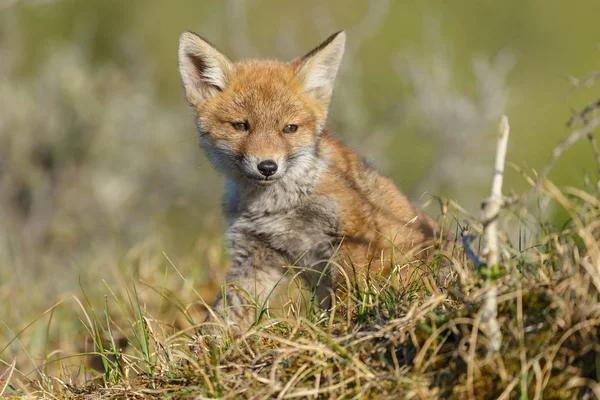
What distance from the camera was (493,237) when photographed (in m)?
2.35

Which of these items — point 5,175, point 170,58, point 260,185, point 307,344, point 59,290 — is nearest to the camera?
point 307,344

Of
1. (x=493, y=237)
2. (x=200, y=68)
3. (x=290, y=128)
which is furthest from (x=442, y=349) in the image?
(x=200, y=68)

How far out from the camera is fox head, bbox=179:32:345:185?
4.39 metres

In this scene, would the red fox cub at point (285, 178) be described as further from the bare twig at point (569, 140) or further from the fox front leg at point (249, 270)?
the bare twig at point (569, 140)

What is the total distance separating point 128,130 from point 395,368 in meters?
8.97

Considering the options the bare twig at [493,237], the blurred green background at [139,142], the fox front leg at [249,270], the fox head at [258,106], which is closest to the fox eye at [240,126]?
the fox head at [258,106]

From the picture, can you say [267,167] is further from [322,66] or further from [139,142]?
[139,142]

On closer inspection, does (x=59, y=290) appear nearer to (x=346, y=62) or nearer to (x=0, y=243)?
Answer: (x=0, y=243)

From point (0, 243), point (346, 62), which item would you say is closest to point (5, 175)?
point (0, 243)

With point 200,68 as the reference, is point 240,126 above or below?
below

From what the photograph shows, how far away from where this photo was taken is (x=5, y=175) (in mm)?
10242

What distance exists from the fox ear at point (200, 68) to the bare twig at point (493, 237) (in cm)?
269

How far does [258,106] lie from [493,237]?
2.48 meters

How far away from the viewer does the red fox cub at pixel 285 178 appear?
4.24 metres
